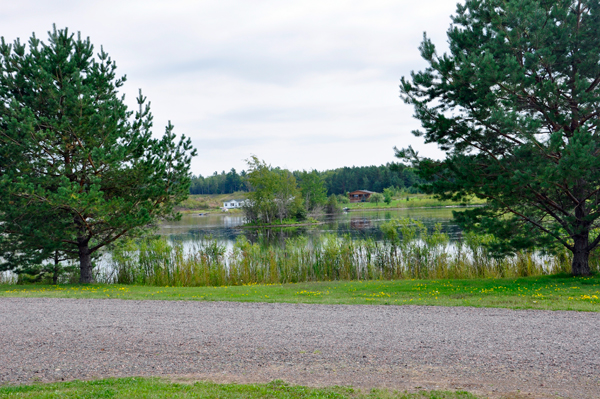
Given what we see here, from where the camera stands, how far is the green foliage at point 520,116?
409 inches

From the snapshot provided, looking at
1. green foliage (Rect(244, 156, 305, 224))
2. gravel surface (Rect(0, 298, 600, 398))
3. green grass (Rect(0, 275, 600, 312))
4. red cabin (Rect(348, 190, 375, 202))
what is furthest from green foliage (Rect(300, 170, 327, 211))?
gravel surface (Rect(0, 298, 600, 398))

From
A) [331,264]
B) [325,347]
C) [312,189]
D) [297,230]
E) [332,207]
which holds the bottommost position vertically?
[297,230]

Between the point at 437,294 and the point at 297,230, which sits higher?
the point at 437,294

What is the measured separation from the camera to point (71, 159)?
45.0ft

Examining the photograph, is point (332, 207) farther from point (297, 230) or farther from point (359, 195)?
point (359, 195)

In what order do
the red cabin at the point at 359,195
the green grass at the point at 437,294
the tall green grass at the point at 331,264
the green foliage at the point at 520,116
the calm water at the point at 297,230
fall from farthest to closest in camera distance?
the red cabin at the point at 359,195 < the calm water at the point at 297,230 < the tall green grass at the point at 331,264 < the green foliage at the point at 520,116 < the green grass at the point at 437,294

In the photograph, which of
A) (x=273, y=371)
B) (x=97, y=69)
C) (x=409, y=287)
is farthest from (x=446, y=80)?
(x=97, y=69)

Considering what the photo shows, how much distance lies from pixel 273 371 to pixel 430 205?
228 feet

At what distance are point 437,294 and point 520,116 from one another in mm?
4534

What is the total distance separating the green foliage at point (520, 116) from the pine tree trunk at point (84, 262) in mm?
10794

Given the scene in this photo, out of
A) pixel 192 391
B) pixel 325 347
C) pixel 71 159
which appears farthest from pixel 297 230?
pixel 192 391

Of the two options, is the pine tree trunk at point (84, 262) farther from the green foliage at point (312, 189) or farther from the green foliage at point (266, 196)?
the green foliage at point (312, 189)

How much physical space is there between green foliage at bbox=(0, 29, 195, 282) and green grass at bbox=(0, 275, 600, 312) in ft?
7.87

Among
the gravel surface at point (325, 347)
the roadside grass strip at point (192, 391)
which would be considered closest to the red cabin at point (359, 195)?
the gravel surface at point (325, 347)
